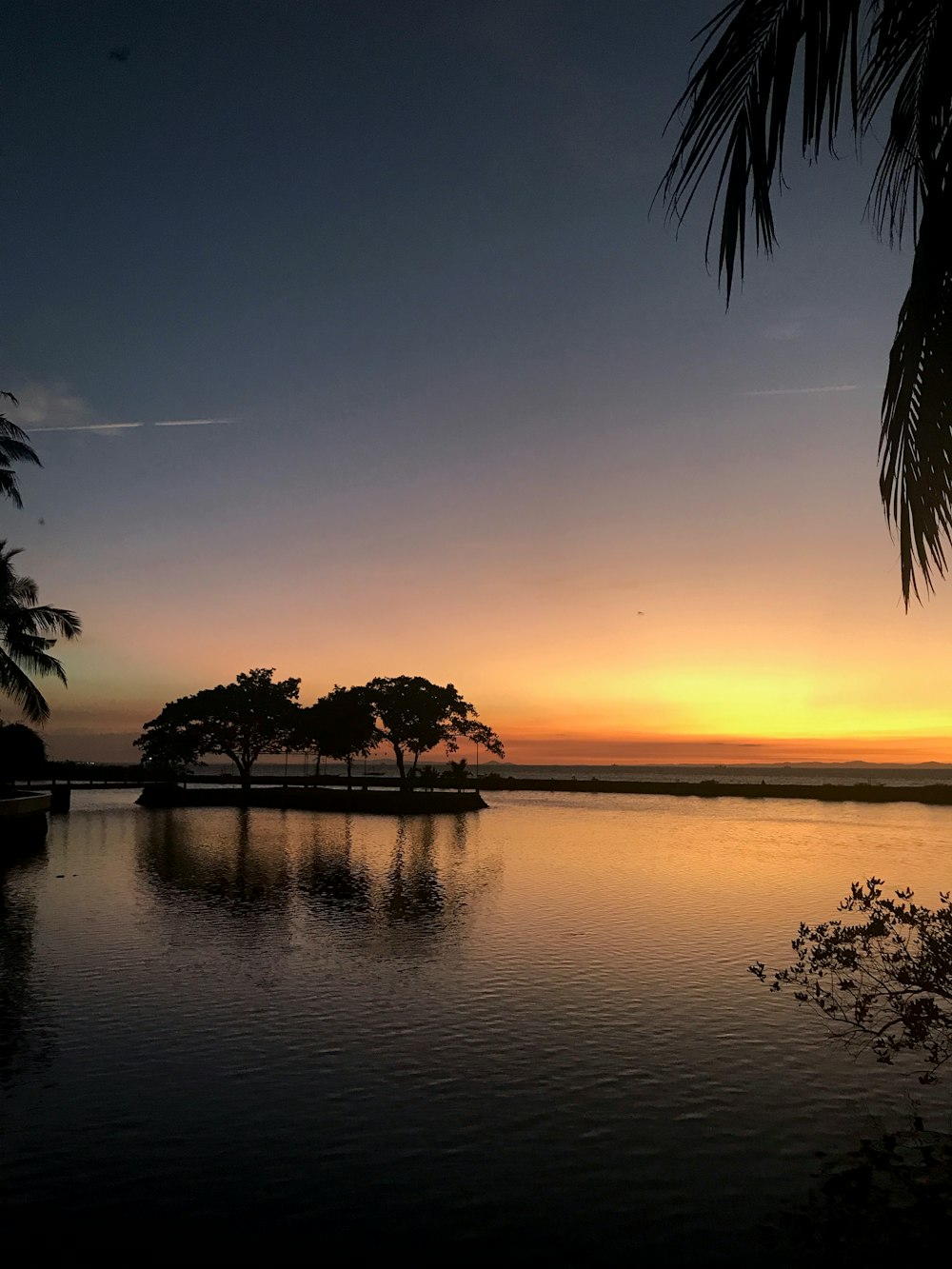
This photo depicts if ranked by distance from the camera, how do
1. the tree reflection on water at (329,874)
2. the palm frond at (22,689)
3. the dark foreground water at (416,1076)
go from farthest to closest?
1. the palm frond at (22,689)
2. the tree reflection on water at (329,874)
3. the dark foreground water at (416,1076)

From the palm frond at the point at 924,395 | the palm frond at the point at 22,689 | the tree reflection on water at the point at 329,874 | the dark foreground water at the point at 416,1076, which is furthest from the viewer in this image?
the palm frond at the point at 22,689

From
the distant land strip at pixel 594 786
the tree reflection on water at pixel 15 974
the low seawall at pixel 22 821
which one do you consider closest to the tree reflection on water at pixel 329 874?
the tree reflection on water at pixel 15 974

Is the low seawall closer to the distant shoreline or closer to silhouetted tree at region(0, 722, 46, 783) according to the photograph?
silhouetted tree at region(0, 722, 46, 783)

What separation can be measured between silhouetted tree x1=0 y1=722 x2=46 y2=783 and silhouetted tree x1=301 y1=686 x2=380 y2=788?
1255 inches

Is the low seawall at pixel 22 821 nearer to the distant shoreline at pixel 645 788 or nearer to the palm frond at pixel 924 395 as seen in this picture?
the palm frond at pixel 924 395

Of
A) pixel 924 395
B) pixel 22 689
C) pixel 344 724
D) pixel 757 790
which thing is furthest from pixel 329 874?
pixel 757 790

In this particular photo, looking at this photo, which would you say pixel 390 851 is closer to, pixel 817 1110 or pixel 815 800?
pixel 817 1110

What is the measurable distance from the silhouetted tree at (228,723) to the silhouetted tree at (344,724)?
2.23 metres

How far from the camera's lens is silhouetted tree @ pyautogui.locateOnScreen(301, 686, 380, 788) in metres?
94.8

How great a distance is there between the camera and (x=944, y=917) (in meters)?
9.82

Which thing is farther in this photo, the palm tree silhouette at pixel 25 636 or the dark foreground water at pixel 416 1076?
the palm tree silhouette at pixel 25 636

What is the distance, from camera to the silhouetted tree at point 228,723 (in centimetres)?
9425

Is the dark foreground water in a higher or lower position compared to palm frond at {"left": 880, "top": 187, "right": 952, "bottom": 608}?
lower

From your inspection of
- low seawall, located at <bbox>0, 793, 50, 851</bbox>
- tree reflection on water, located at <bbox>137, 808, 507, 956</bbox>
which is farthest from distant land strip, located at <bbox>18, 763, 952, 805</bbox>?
low seawall, located at <bbox>0, 793, 50, 851</bbox>
